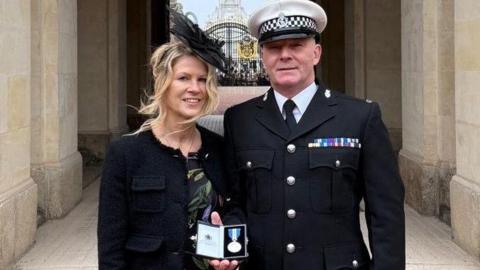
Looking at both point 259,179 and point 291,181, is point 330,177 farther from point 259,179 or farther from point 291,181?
point 259,179

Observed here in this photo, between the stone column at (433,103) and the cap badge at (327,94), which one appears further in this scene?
the stone column at (433,103)

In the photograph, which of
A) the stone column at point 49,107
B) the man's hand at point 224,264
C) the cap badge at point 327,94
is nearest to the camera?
the man's hand at point 224,264

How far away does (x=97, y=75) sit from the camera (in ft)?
36.3

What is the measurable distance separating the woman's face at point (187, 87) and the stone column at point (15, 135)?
11.5ft

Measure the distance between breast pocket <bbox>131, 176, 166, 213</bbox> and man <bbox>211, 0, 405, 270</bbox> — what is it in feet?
0.71

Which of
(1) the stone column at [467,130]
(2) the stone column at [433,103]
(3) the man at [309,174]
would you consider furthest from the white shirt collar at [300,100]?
(2) the stone column at [433,103]

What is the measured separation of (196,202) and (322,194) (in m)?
0.46

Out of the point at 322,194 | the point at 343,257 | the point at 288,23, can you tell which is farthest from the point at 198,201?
the point at 288,23

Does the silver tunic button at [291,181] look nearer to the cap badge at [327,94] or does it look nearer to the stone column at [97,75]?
the cap badge at [327,94]

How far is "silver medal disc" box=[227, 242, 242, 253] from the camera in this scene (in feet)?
6.82

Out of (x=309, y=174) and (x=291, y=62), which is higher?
(x=291, y=62)

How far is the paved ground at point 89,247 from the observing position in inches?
209

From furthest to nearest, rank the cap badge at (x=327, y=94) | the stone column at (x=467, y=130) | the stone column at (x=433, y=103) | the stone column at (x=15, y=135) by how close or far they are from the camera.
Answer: the stone column at (x=433, y=103) → the stone column at (x=467, y=130) → the stone column at (x=15, y=135) → the cap badge at (x=327, y=94)

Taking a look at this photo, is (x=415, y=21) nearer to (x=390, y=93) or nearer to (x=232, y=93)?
(x=390, y=93)
